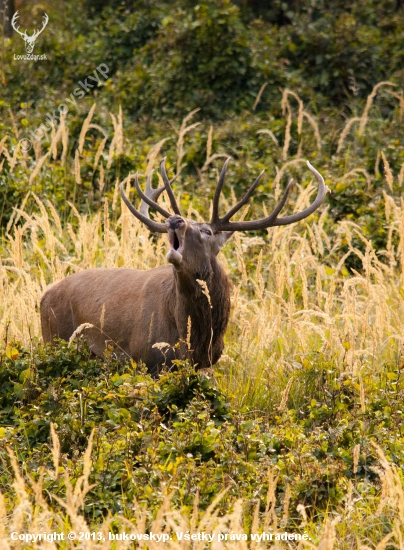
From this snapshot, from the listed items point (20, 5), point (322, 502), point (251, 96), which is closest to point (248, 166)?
point (251, 96)

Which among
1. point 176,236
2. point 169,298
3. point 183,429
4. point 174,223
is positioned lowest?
point 183,429

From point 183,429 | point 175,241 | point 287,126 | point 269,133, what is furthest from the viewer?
point 269,133

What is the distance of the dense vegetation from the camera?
15.8 ft

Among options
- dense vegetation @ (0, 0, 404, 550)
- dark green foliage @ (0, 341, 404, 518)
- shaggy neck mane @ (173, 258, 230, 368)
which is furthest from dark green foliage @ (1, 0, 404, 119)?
dark green foliage @ (0, 341, 404, 518)

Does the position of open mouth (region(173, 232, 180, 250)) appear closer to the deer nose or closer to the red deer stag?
the red deer stag

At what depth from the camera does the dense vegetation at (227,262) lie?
4.82m

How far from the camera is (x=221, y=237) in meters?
6.88

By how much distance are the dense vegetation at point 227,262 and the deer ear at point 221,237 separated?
526 millimetres

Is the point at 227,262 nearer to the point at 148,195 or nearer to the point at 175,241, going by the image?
the point at 148,195

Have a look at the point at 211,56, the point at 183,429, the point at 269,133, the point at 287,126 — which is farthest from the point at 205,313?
the point at 211,56

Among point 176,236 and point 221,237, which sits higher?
point 176,236

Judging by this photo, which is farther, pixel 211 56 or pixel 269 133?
pixel 211 56

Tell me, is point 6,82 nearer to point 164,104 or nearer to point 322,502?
point 164,104

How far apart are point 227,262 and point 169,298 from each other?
265 centimetres
